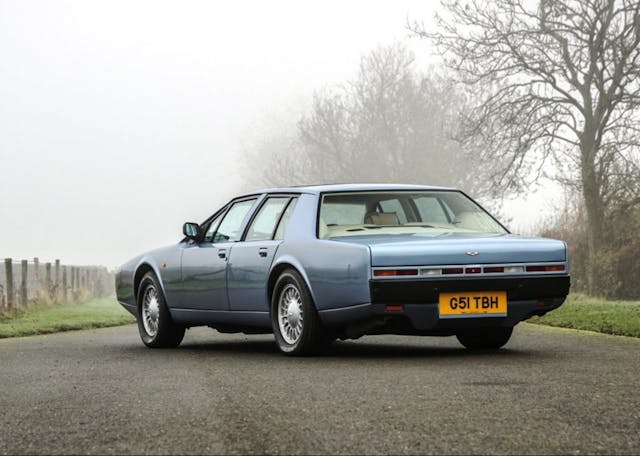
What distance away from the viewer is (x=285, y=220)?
10578mm

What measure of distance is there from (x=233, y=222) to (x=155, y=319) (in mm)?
1483

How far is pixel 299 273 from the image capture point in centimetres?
992

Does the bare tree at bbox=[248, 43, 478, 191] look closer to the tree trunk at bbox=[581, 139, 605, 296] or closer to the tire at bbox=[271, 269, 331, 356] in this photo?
the tree trunk at bbox=[581, 139, 605, 296]

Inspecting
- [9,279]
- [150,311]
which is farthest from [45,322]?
[150,311]

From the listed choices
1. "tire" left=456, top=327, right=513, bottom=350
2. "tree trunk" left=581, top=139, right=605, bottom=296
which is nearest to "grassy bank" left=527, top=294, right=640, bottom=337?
"tire" left=456, top=327, right=513, bottom=350

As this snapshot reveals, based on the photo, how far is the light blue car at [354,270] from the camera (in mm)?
9281

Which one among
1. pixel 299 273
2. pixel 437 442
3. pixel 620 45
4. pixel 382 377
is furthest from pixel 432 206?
pixel 620 45

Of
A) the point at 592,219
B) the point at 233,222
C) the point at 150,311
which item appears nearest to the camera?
the point at 233,222

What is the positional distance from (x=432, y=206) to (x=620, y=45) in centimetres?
1829

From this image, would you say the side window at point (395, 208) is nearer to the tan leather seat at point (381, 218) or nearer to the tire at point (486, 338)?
the tan leather seat at point (381, 218)

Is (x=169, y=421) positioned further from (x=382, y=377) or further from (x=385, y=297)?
(x=385, y=297)

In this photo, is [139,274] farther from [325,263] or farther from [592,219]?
[592,219]

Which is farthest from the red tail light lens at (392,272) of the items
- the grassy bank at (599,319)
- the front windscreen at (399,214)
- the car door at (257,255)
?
the grassy bank at (599,319)

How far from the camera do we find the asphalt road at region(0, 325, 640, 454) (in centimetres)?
545
